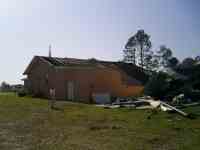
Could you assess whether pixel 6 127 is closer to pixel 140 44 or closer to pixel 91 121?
pixel 91 121

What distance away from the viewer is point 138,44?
57.2 m

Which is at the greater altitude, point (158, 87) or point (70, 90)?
point (158, 87)

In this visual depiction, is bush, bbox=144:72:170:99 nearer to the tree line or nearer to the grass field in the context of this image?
the tree line

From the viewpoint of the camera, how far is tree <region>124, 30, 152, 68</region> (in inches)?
2237

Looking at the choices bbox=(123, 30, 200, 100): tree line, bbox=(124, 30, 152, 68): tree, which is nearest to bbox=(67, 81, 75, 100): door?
bbox=(123, 30, 200, 100): tree line

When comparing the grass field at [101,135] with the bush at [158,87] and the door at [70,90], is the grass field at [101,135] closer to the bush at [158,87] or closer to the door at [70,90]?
the bush at [158,87]

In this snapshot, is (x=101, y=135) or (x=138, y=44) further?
(x=138, y=44)

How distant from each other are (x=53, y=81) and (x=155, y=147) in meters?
22.3

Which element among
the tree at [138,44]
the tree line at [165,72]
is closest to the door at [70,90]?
the tree line at [165,72]

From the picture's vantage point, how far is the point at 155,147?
25.0ft

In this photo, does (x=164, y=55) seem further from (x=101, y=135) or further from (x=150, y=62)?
(x=101, y=135)

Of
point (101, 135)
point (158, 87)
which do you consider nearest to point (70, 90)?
point (158, 87)

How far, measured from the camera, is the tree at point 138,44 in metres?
56.8

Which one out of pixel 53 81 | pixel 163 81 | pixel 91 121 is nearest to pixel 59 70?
pixel 53 81
